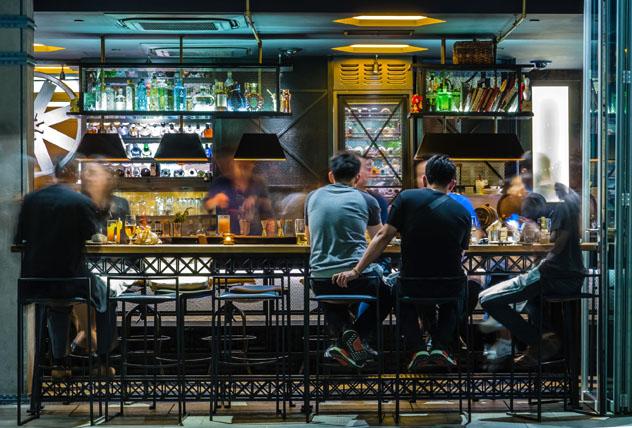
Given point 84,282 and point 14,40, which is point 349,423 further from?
point 14,40

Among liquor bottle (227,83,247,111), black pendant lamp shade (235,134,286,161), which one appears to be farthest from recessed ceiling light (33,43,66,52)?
liquor bottle (227,83,247,111)

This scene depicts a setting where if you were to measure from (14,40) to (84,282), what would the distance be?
1.84 meters

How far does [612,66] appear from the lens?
20.2 ft

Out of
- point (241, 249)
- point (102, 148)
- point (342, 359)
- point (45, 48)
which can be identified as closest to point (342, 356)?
point (342, 359)

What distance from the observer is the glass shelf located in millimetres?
9148

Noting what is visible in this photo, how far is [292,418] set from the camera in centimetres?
606

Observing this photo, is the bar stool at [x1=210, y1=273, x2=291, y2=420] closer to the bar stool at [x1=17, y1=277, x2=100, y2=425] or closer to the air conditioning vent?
the bar stool at [x1=17, y1=277, x2=100, y2=425]

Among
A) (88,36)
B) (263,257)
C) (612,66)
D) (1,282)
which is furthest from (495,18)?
(1,282)

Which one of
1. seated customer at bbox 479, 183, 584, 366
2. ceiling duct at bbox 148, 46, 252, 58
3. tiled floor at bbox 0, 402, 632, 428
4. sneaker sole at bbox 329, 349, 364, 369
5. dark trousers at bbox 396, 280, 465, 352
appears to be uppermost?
ceiling duct at bbox 148, 46, 252, 58

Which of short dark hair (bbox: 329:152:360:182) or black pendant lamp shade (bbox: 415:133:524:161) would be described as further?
black pendant lamp shade (bbox: 415:133:524:161)

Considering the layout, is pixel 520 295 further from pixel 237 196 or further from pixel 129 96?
pixel 237 196

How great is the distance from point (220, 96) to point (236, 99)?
0.16 metres

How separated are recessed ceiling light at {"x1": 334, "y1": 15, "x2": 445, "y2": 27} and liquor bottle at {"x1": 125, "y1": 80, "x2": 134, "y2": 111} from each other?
7.16ft

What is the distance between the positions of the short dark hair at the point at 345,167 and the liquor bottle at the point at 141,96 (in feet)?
12.0
